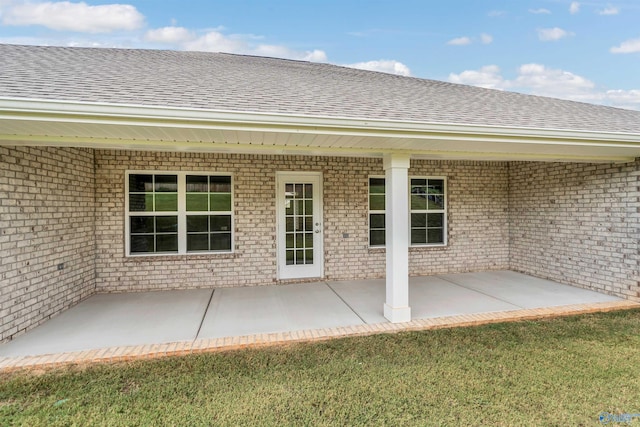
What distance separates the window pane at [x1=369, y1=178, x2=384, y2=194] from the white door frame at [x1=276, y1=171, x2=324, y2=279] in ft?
3.63

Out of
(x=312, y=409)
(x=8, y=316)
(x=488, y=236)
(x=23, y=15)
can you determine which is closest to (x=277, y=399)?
(x=312, y=409)

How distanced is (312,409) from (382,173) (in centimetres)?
503

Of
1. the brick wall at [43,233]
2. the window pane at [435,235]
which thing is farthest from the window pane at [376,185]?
the brick wall at [43,233]

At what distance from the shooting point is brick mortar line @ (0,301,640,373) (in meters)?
3.23

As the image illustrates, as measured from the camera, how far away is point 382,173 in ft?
22.0

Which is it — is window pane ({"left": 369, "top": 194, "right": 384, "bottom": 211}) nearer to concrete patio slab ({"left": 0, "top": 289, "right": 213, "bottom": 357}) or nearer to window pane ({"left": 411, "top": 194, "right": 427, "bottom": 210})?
window pane ({"left": 411, "top": 194, "right": 427, "bottom": 210})

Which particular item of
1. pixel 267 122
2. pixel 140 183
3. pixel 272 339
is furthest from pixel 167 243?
pixel 267 122

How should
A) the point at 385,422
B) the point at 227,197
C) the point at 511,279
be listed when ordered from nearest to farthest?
the point at 385,422 → the point at 227,197 → the point at 511,279

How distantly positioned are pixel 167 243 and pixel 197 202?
937mm

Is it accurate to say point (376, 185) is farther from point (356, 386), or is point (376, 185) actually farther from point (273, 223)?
point (356, 386)

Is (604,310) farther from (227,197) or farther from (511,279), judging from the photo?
(227,197)

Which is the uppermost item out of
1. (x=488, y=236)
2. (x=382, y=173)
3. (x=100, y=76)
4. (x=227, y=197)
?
(x=100, y=76)

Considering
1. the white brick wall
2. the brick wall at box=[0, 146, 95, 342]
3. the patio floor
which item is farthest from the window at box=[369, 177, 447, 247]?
the brick wall at box=[0, 146, 95, 342]

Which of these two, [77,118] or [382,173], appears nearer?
[77,118]
